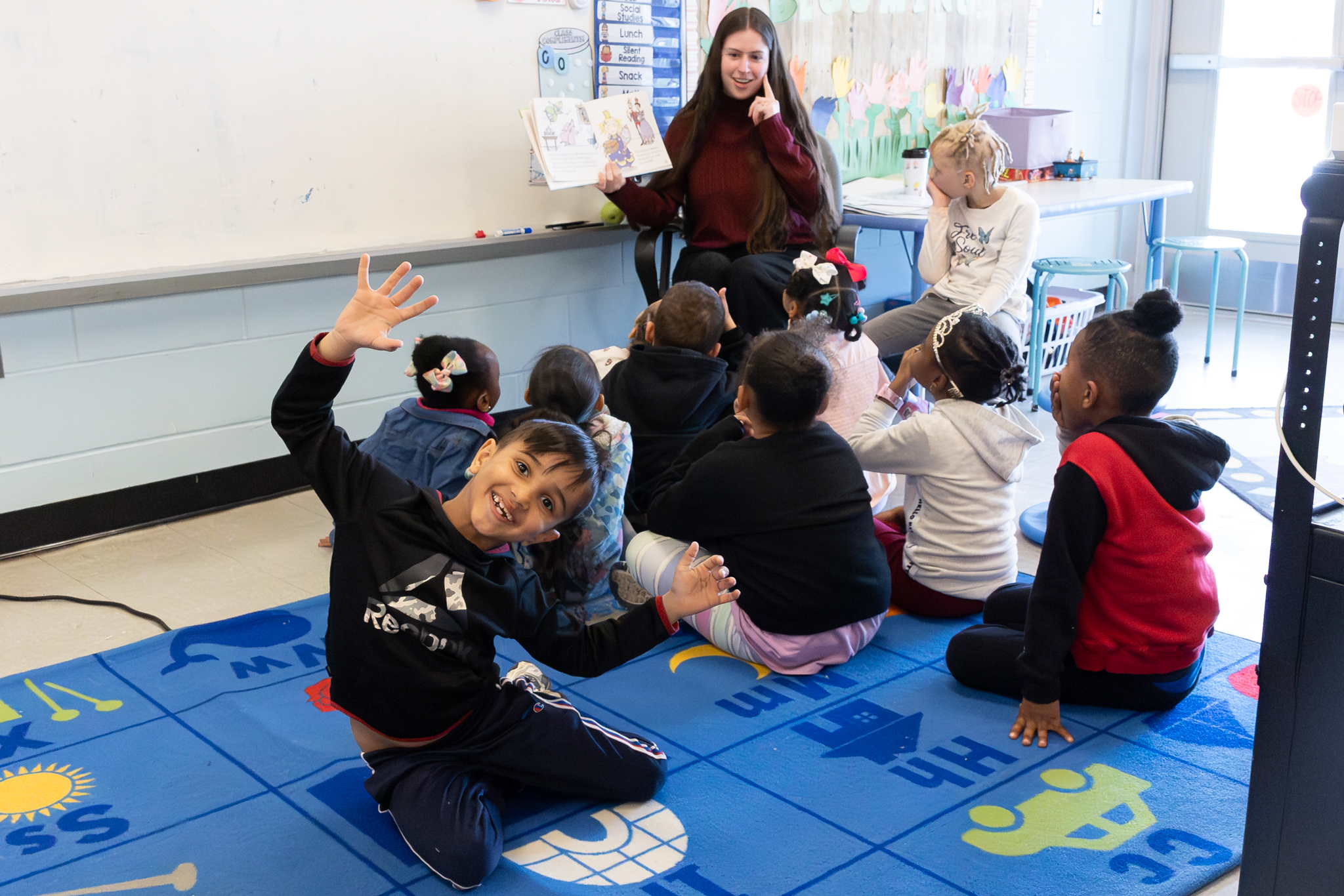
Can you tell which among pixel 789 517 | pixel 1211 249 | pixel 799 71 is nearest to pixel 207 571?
pixel 789 517

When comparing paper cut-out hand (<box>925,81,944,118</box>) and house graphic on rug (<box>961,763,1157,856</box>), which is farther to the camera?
paper cut-out hand (<box>925,81,944,118</box>)

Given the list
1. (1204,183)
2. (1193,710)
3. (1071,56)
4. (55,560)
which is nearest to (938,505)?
(1193,710)

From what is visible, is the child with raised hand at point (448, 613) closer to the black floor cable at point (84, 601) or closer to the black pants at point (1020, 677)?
the black pants at point (1020, 677)

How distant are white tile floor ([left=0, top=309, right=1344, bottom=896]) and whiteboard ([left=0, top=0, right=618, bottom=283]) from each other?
2.25 feet

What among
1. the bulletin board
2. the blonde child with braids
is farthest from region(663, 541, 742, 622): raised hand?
the bulletin board

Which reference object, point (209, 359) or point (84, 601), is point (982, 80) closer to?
point (209, 359)

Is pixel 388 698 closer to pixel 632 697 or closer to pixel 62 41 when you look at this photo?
pixel 632 697

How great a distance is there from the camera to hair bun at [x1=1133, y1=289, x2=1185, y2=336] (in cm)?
191

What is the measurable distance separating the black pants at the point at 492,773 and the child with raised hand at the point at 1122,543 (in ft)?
2.21

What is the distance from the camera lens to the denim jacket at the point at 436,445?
7.80ft

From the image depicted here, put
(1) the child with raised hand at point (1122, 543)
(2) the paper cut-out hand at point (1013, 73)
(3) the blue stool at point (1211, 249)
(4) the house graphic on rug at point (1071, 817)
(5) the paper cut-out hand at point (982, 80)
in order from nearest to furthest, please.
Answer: (4) the house graphic on rug at point (1071, 817)
(1) the child with raised hand at point (1122, 543)
(3) the blue stool at point (1211, 249)
(5) the paper cut-out hand at point (982, 80)
(2) the paper cut-out hand at point (1013, 73)

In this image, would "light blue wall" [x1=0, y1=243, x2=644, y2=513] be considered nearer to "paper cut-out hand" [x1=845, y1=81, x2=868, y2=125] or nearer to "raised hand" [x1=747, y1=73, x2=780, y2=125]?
"raised hand" [x1=747, y1=73, x2=780, y2=125]

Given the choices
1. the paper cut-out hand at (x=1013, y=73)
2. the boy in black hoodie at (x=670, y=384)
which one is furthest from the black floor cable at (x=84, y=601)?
the paper cut-out hand at (x=1013, y=73)

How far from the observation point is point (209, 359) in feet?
10.1
